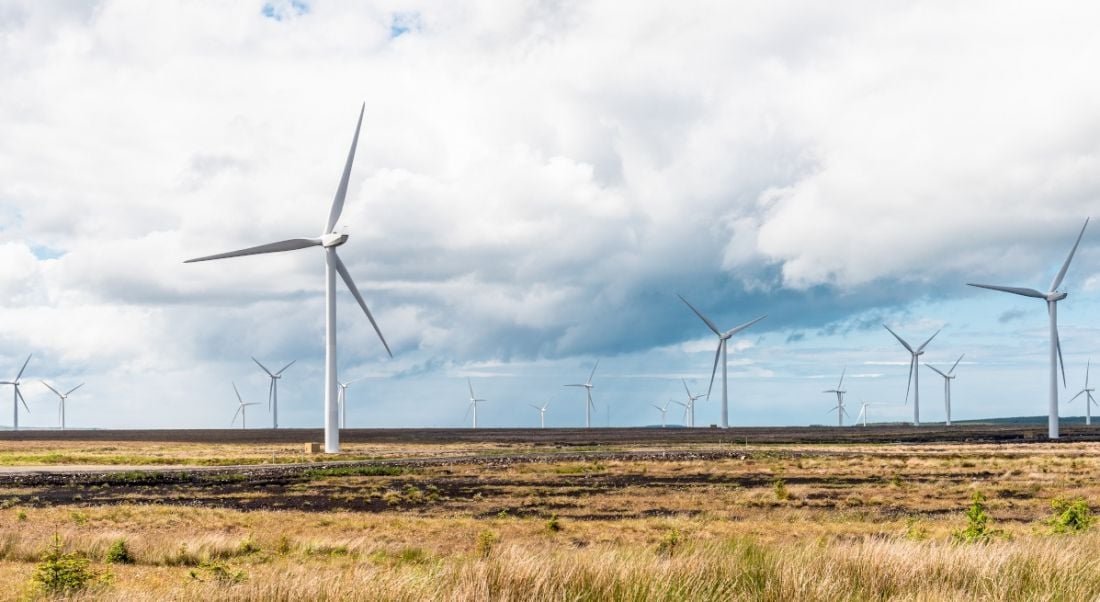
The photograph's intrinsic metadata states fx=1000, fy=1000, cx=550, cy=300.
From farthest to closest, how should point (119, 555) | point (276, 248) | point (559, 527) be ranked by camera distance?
1. point (276, 248)
2. point (559, 527)
3. point (119, 555)

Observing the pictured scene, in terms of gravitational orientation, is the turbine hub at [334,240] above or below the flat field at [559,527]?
above

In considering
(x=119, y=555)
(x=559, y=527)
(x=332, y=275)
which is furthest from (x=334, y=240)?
(x=119, y=555)

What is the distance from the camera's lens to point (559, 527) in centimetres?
3659

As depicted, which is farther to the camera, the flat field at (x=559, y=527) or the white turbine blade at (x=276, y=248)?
the white turbine blade at (x=276, y=248)

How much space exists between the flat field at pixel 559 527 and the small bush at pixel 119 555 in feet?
0.81

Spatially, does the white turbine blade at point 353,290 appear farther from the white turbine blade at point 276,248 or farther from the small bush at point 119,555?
the small bush at point 119,555

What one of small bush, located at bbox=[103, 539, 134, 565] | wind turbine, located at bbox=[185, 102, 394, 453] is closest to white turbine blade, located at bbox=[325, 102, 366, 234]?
wind turbine, located at bbox=[185, 102, 394, 453]

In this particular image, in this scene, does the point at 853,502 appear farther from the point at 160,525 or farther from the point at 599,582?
the point at 599,582

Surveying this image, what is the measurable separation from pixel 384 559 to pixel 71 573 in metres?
8.57

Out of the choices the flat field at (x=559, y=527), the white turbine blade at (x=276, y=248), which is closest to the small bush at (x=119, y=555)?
the flat field at (x=559, y=527)

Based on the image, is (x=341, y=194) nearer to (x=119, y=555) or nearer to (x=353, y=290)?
(x=353, y=290)

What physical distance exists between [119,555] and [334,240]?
245ft

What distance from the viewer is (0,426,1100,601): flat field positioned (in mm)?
12781

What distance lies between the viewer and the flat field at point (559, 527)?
1278 centimetres
